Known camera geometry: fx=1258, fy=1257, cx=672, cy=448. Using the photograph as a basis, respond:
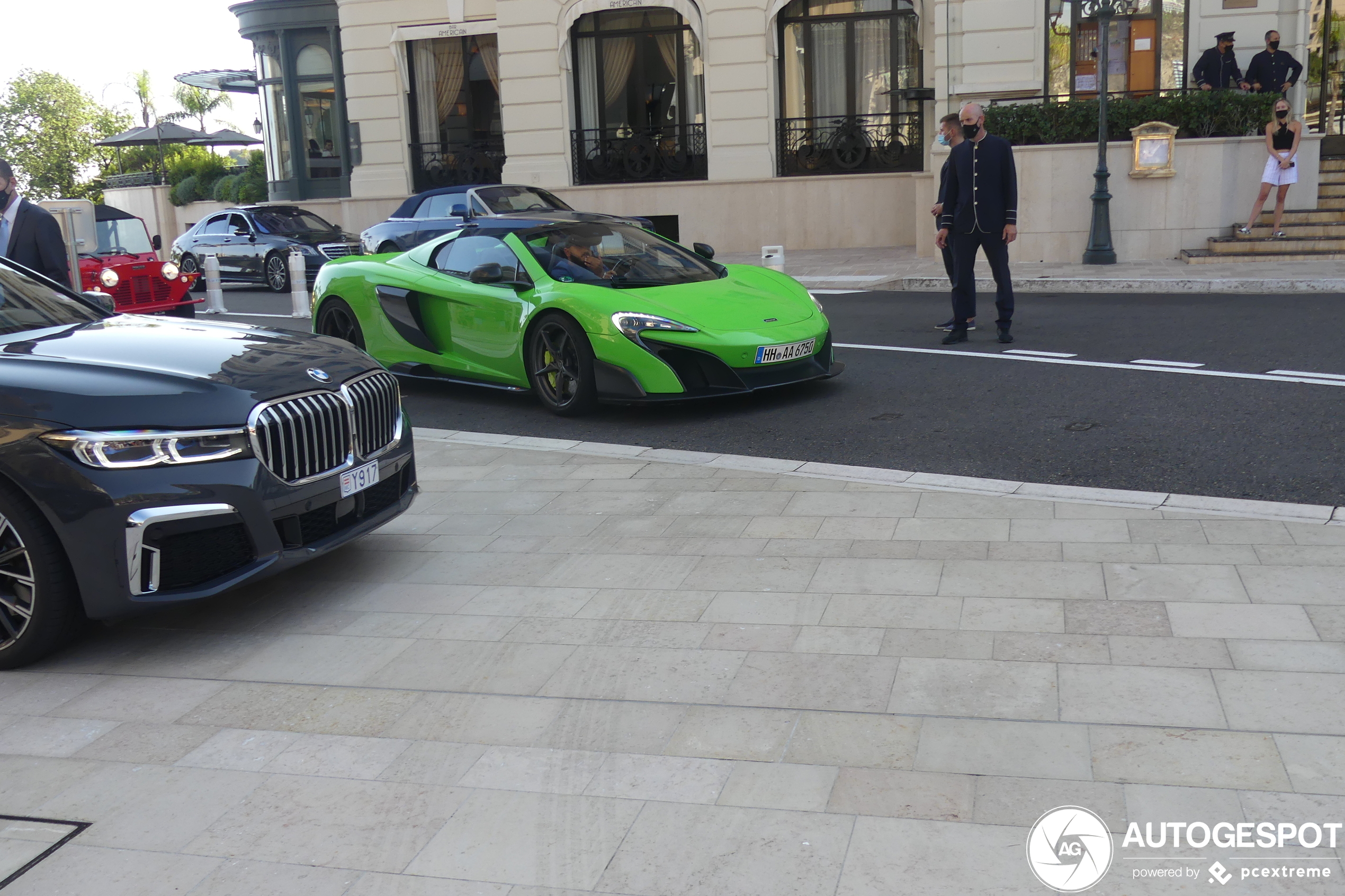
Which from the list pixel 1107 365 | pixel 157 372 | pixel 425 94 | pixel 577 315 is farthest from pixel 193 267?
pixel 157 372

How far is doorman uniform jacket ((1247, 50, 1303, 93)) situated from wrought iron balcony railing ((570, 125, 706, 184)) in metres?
9.42

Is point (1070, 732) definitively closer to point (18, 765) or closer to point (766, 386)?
point (18, 765)

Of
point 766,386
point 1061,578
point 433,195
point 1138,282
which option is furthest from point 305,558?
point 433,195

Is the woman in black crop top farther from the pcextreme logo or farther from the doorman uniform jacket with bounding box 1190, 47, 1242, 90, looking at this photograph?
the pcextreme logo

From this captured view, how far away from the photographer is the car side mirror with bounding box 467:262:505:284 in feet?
28.7

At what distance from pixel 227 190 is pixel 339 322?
24.0 meters

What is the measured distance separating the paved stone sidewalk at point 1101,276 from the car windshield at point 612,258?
6.29m

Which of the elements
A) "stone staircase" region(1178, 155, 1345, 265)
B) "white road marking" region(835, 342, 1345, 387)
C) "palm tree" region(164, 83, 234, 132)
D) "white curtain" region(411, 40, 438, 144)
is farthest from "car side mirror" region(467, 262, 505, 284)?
"palm tree" region(164, 83, 234, 132)

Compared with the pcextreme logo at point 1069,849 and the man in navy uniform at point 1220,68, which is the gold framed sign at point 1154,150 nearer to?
the man in navy uniform at point 1220,68

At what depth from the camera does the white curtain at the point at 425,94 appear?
25297mm

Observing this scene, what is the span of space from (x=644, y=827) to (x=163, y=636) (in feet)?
8.42

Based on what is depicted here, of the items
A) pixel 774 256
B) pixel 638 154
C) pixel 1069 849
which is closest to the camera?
pixel 1069 849

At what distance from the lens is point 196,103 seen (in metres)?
62.6

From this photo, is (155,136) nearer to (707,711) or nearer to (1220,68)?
(1220,68)
